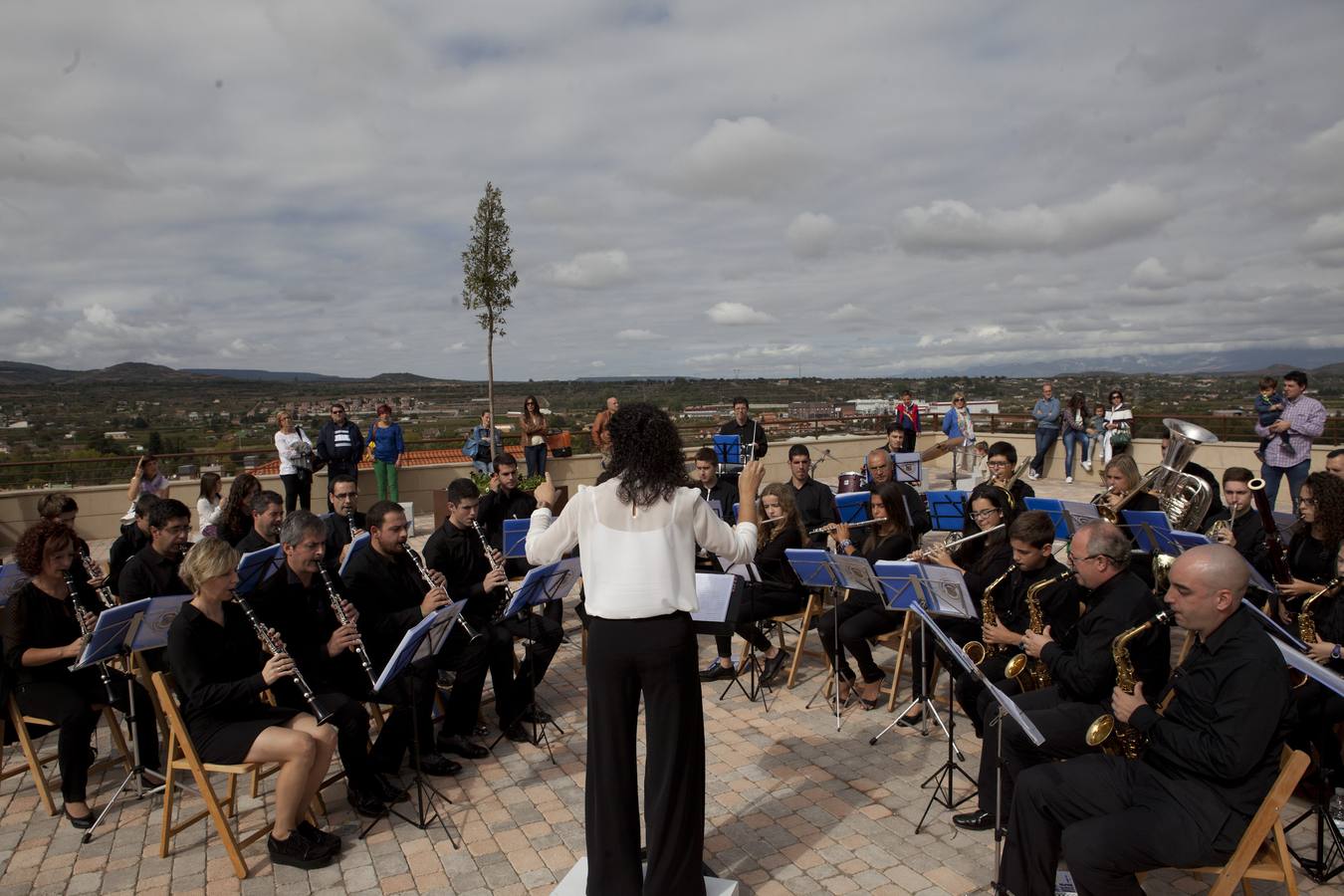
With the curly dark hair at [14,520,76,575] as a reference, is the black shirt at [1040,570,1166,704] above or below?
below

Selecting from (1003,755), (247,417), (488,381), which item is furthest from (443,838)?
(247,417)

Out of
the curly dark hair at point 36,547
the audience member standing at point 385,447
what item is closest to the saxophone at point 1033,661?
the curly dark hair at point 36,547

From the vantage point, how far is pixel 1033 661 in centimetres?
455

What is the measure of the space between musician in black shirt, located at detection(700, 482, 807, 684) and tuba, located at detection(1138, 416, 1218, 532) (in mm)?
3190

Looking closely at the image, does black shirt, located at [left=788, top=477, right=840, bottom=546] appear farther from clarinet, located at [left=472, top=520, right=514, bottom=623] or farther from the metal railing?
clarinet, located at [left=472, top=520, right=514, bottom=623]

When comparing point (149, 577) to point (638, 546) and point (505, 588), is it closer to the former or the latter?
point (505, 588)

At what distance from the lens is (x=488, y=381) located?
14.1 m

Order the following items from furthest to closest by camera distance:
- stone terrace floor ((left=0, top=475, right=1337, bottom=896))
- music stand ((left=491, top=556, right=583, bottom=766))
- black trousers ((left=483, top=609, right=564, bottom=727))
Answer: black trousers ((left=483, top=609, right=564, bottom=727)), music stand ((left=491, top=556, right=583, bottom=766)), stone terrace floor ((left=0, top=475, right=1337, bottom=896))

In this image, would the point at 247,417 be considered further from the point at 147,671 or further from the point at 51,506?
the point at 147,671

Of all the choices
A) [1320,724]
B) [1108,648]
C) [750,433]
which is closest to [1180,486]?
[1320,724]

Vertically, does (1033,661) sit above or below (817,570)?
below

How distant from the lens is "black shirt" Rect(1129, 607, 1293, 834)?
9.39 ft

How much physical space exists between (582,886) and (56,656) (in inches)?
128

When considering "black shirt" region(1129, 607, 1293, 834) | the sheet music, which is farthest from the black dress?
"black shirt" region(1129, 607, 1293, 834)
